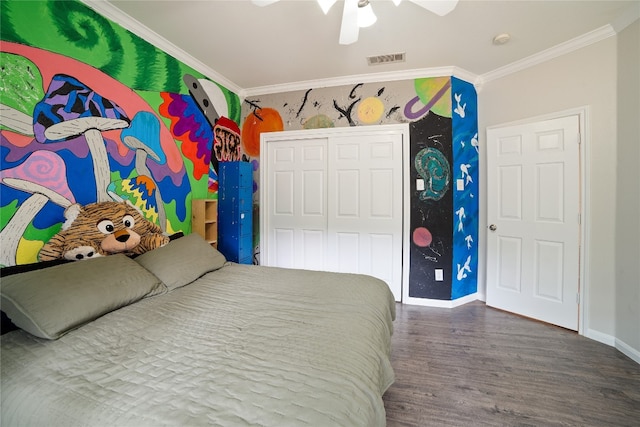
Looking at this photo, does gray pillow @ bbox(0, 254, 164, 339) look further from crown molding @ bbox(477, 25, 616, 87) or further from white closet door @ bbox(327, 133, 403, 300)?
crown molding @ bbox(477, 25, 616, 87)

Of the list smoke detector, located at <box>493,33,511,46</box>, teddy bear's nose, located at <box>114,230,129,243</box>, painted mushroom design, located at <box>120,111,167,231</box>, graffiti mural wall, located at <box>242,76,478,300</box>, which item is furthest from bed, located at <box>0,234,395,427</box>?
smoke detector, located at <box>493,33,511,46</box>

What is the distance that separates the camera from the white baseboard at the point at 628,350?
1.91 m

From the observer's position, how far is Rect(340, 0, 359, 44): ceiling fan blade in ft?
5.00

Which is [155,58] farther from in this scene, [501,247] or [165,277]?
[501,247]

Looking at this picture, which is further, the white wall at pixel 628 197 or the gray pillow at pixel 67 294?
the white wall at pixel 628 197

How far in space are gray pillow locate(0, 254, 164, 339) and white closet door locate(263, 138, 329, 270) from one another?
1961 mm

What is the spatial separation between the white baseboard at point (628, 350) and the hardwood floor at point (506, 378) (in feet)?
0.13

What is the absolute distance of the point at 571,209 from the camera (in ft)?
7.79

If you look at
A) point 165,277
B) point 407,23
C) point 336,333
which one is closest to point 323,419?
point 336,333

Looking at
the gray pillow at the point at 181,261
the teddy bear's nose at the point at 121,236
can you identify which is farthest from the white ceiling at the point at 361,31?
the gray pillow at the point at 181,261

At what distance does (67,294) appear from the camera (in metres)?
1.20

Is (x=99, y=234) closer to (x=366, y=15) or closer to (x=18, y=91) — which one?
(x=18, y=91)

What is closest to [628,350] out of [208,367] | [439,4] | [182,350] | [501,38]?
[501,38]

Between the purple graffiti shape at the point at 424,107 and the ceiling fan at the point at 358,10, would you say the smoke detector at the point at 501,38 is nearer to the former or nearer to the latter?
the purple graffiti shape at the point at 424,107
